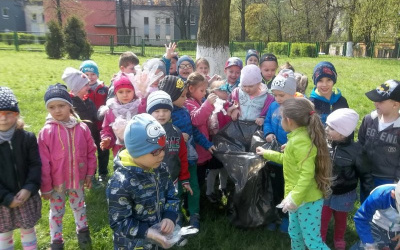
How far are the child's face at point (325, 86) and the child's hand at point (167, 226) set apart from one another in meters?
2.09

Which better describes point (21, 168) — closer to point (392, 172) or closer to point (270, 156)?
point (270, 156)

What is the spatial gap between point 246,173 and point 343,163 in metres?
0.83

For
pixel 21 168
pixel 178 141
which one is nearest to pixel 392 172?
pixel 178 141

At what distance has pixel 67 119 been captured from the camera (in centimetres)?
304

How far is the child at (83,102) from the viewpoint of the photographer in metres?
3.70

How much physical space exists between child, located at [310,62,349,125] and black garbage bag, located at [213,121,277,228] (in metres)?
0.68

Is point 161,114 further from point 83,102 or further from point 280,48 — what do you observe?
point 280,48

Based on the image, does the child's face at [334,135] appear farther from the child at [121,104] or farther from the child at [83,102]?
the child at [83,102]

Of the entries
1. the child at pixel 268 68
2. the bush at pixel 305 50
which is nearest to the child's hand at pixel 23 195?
the child at pixel 268 68

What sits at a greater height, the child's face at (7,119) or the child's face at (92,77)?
the child's face at (92,77)

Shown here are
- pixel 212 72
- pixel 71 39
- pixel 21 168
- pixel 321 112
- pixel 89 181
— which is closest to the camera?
pixel 21 168

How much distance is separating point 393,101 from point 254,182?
1371 mm

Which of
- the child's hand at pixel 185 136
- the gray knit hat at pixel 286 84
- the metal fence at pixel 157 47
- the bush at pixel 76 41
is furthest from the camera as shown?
the metal fence at pixel 157 47

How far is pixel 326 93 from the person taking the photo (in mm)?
3434
